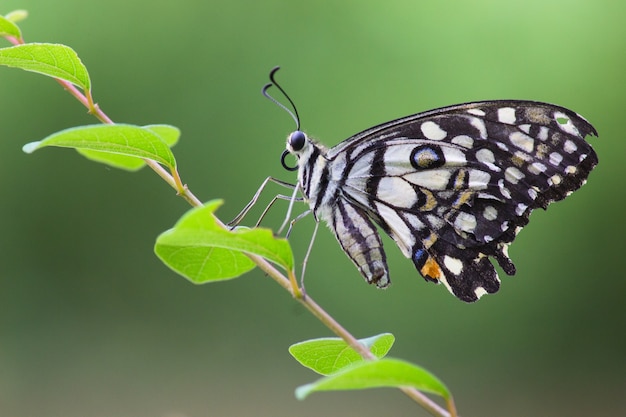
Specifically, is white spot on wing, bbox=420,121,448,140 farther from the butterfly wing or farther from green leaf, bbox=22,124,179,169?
green leaf, bbox=22,124,179,169

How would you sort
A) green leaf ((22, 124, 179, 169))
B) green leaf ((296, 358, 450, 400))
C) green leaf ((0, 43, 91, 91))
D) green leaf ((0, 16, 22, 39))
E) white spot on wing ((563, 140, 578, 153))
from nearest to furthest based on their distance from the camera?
green leaf ((296, 358, 450, 400)), green leaf ((22, 124, 179, 169)), green leaf ((0, 43, 91, 91)), green leaf ((0, 16, 22, 39)), white spot on wing ((563, 140, 578, 153))

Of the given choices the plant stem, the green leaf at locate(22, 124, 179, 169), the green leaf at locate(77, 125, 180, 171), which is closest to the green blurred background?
the green leaf at locate(77, 125, 180, 171)

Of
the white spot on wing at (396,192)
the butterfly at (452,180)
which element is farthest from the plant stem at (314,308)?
the white spot on wing at (396,192)

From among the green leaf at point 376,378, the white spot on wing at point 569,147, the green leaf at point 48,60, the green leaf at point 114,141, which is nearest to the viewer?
the green leaf at point 376,378

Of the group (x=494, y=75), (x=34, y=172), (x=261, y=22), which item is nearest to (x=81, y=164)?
(x=34, y=172)

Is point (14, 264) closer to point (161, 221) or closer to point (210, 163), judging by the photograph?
point (161, 221)

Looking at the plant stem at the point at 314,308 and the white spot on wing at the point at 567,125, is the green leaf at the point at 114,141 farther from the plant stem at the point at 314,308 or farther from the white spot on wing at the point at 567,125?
the white spot on wing at the point at 567,125

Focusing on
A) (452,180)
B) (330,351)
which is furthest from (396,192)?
(330,351)
